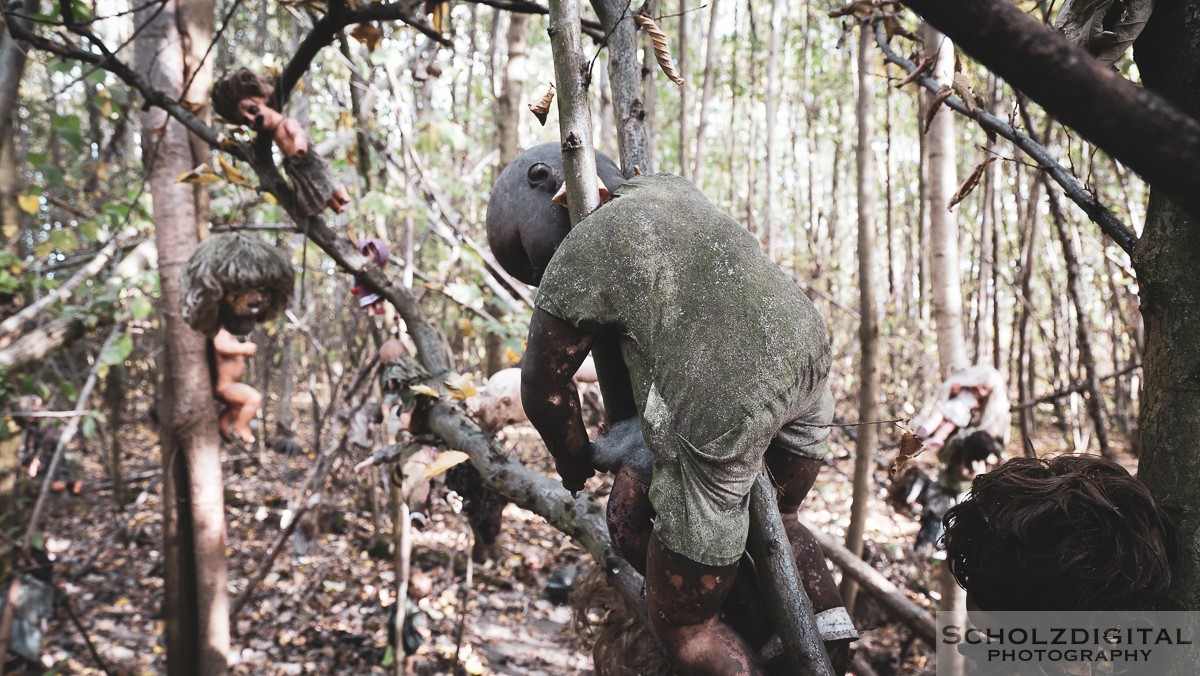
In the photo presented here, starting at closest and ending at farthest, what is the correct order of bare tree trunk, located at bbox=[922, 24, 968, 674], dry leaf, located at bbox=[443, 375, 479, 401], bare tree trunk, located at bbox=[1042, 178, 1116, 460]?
dry leaf, located at bbox=[443, 375, 479, 401], bare tree trunk, located at bbox=[1042, 178, 1116, 460], bare tree trunk, located at bbox=[922, 24, 968, 674]

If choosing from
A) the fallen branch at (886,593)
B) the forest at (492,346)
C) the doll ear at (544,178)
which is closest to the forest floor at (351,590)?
the forest at (492,346)

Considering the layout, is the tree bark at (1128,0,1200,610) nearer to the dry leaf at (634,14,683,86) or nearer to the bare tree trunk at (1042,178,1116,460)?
the dry leaf at (634,14,683,86)

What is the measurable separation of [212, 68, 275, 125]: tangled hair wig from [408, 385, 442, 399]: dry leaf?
112 cm

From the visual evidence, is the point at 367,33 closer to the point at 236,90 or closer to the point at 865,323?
the point at 236,90

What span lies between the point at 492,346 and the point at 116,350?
9.24 feet

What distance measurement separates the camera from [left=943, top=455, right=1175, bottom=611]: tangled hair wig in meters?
1.32

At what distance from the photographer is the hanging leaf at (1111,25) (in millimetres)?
1225

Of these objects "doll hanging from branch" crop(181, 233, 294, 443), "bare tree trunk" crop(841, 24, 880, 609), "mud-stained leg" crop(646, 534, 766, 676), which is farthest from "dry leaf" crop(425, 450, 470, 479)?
"bare tree trunk" crop(841, 24, 880, 609)

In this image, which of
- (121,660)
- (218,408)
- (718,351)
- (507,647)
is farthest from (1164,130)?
(121,660)

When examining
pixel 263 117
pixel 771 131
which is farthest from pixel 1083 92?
pixel 771 131

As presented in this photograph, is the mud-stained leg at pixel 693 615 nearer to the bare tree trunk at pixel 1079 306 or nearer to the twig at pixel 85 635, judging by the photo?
the bare tree trunk at pixel 1079 306

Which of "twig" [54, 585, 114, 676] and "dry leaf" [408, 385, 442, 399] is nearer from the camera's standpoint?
"dry leaf" [408, 385, 442, 399]

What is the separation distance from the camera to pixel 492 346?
6.11 meters

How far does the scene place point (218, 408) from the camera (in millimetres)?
3426
